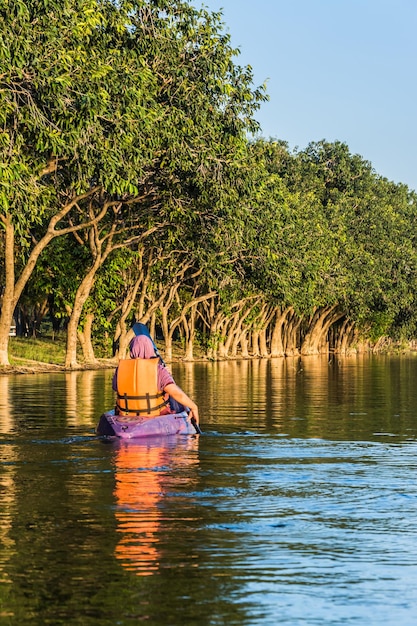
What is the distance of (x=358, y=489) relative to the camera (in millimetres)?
13375

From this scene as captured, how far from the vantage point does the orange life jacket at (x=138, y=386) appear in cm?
1775

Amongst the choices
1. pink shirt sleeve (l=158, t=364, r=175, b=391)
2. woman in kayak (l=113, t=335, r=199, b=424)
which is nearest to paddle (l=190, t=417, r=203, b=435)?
woman in kayak (l=113, t=335, r=199, b=424)

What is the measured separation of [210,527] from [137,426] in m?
7.02

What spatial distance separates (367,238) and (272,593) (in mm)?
88130

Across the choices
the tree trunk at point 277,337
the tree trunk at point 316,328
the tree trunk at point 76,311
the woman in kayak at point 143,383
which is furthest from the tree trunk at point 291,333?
the woman in kayak at point 143,383

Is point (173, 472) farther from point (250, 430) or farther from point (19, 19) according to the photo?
point (19, 19)

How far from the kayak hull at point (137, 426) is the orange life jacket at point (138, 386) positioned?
0.15 meters

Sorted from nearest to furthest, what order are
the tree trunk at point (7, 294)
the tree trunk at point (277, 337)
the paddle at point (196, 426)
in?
the paddle at point (196, 426)
the tree trunk at point (7, 294)
the tree trunk at point (277, 337)

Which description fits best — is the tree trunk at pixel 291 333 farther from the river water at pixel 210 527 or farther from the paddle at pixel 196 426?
the paddle at pixel 196 426

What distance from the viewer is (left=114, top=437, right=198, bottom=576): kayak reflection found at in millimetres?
9586

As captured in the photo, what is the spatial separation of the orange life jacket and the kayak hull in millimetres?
149

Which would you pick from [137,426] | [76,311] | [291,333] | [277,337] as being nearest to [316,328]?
[291,333]

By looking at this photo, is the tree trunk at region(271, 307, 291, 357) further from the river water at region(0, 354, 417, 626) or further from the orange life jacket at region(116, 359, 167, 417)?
the orange life jacket at region(116, 359, 167, 417)

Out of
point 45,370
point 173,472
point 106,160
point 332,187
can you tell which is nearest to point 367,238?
point 332,187
